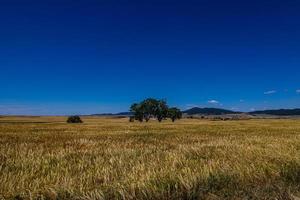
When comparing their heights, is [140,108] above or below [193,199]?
above

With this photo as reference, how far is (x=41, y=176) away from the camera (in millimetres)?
8109

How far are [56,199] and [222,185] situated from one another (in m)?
2.95

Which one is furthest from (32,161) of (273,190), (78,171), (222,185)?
(273,190)

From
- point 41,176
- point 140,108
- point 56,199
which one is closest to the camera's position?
point 56,199

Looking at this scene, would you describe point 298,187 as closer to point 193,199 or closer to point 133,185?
point 193,199

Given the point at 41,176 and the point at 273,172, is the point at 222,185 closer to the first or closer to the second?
the point at 273,172

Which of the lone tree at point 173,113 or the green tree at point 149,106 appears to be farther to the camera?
the lone tree at point 173,113

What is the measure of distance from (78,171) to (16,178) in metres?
1.58

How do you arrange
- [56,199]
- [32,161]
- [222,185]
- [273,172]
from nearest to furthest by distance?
[56,199] → [222,185] → [273,172] → [32,161]

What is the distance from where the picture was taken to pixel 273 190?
23.2ft

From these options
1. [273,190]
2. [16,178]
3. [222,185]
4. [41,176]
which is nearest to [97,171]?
[41,176]

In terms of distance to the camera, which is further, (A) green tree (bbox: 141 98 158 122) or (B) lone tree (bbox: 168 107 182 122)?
(B) lone tree (bbox: 168 107 182 122)

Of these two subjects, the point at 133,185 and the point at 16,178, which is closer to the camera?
the point at 133,185

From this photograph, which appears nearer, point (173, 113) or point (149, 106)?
point (149, 106)
